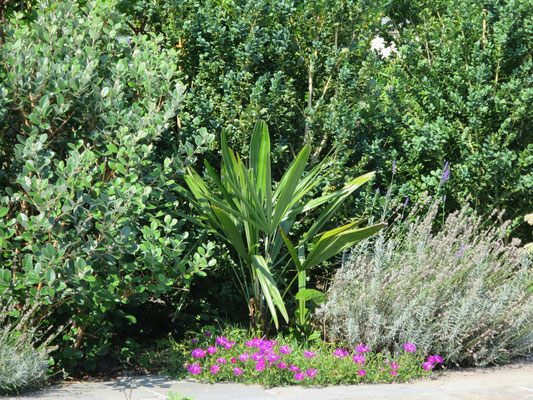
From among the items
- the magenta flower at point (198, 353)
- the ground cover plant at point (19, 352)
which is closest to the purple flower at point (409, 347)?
the magenta flower at point (198, 353)

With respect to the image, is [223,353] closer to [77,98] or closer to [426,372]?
[426,372]

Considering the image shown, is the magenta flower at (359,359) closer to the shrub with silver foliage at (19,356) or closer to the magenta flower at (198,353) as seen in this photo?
the magenta flower at (198,353)

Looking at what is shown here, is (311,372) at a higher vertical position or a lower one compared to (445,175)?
lower

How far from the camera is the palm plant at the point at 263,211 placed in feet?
16.8

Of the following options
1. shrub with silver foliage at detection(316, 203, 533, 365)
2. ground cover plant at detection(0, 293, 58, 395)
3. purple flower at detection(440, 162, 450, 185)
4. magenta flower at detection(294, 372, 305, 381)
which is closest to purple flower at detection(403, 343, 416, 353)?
shrub with silver foliage at detection(316, 203, 533, 365)

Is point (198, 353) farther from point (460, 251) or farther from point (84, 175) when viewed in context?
point (460, 251)

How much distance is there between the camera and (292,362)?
15.3ft

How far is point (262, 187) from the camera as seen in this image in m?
5.39

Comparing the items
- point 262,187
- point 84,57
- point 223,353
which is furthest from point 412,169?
point 84,57

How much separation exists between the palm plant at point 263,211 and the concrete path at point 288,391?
0.86 m

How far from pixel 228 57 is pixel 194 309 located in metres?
2.29

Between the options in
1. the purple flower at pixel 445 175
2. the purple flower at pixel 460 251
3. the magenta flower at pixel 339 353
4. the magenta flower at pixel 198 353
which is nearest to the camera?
the magenta flower at pixel 198 353

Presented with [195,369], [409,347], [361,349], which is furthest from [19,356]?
[409,347]

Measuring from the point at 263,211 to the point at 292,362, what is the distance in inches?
48.1
